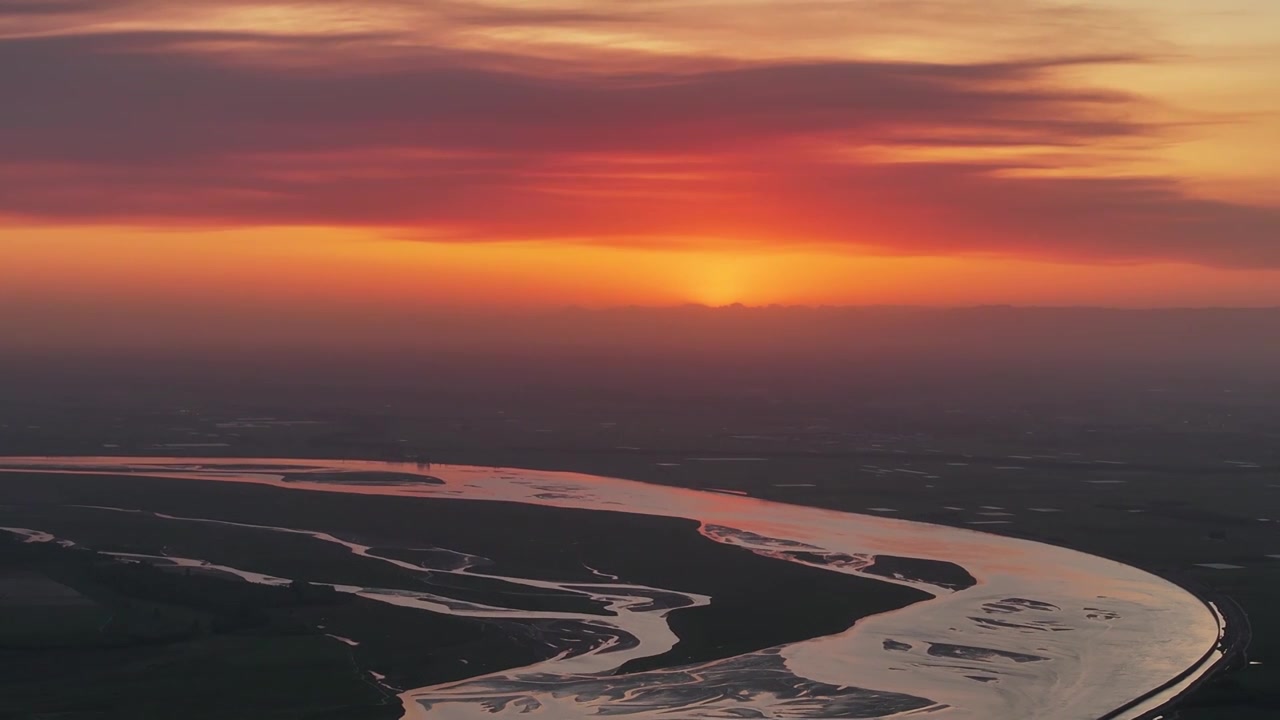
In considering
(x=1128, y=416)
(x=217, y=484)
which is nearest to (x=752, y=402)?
(x=1128, y=416)

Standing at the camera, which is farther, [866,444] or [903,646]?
[866,444]

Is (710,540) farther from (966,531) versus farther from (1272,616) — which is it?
(1272,616)

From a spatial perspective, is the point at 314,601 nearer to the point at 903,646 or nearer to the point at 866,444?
the point at 903,646

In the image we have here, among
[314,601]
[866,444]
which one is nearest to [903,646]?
[314,601]

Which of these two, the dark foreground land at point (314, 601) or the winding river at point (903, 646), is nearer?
the winding river at point (903, 646)

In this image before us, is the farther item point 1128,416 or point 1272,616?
point 1128,416

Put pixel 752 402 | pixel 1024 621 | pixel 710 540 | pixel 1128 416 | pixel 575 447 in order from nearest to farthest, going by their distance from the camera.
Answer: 1. pixel 1024 621
2. pixel 710 540
3. pixel 575 447
4. pixel 1128 416
5. pixel 752 402

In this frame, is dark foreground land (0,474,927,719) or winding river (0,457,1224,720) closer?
winding river (0,457,1224,720)

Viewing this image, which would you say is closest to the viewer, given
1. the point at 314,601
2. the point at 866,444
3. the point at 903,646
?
the point at 903,646
